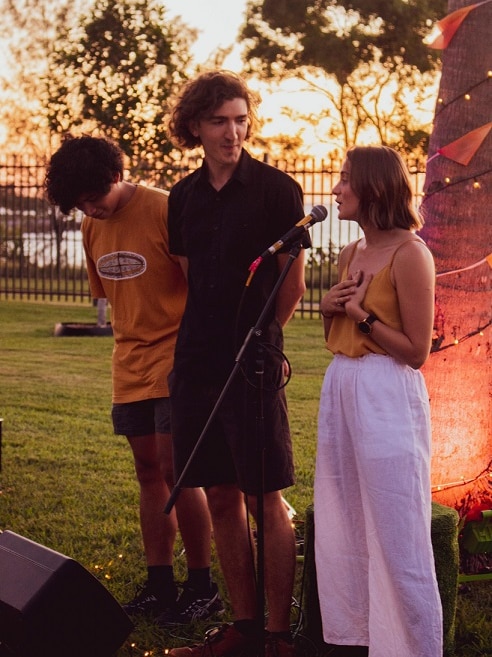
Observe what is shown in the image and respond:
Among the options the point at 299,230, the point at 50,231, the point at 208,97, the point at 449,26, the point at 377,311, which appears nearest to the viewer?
the point at 299,230

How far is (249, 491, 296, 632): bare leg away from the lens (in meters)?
3.91

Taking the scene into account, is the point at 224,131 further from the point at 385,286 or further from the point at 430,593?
the point at 430,593

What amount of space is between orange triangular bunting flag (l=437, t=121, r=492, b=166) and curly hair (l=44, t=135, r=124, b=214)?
Result: 61.3 inches

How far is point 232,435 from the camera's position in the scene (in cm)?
389

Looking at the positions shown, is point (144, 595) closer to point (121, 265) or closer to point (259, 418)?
point (121, 265)

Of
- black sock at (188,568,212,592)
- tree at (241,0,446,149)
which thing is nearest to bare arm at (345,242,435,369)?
black sock at (188,568,212,592)

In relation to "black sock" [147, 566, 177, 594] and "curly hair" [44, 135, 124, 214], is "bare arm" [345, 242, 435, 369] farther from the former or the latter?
"black sock" [147, 566, 177, 594]

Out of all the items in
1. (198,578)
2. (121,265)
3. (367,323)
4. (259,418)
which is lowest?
(198,578)

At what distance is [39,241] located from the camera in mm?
20609

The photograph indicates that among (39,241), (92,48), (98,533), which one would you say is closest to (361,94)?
(39,241)

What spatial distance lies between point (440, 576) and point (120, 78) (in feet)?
44.4

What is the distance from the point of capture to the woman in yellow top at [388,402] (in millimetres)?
3551

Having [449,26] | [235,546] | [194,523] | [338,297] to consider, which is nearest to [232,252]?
[338,297]

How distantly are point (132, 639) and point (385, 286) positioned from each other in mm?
1919
